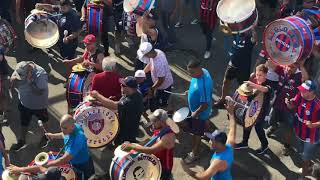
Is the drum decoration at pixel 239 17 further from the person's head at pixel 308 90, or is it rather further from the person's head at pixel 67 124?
the person's head at pixel 67 124

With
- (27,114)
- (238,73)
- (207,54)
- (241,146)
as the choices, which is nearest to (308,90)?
(241,146)

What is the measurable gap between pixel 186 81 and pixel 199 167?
2681mm

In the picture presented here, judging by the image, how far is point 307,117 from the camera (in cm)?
744

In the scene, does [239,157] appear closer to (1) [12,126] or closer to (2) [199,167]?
(2) [199,167]

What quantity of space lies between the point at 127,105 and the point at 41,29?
351 cm

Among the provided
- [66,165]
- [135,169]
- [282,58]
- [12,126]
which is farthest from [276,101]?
[12,126]

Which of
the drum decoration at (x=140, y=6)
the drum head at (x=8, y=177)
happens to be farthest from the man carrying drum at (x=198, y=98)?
the drum head at (x=8, y=177)

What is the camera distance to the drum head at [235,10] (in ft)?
29.3

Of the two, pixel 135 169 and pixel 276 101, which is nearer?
pixel 135 169

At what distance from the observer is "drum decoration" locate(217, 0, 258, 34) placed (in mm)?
8906

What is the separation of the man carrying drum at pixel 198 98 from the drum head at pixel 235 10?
5.21 feet

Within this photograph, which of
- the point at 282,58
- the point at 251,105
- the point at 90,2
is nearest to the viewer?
the point at 251,105

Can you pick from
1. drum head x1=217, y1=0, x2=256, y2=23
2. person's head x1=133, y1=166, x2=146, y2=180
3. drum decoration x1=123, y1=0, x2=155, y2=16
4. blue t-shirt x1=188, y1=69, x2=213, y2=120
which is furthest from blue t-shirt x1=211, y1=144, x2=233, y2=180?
drum decoration x1=123, y1=0, x2=155, y2=16

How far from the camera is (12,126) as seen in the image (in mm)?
9281
